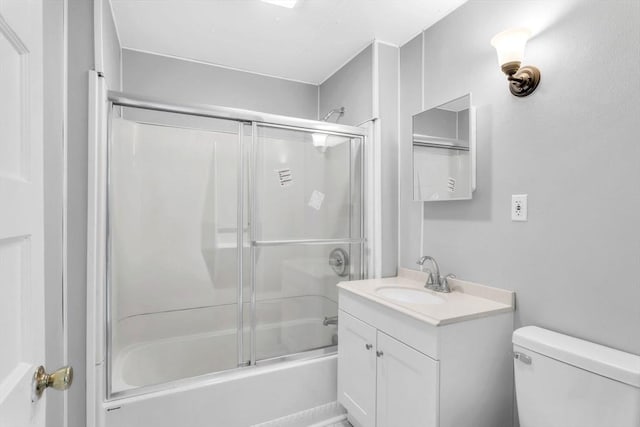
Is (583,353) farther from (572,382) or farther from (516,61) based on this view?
(516,61)

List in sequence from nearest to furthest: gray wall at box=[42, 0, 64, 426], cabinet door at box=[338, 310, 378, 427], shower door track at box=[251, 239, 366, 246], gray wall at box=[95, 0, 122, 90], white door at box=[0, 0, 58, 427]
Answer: white door at box=[0, 0, 58, 427], gray wall at box=[42, 0, 64, 426], gray wall at box=[95, 0, 122, 90], cabinet door at box=[338, 310, 378, 427], shower door track at box=[251, 239, 366, 246]

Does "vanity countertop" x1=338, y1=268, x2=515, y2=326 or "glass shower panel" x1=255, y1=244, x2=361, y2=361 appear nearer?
"vanity countertop" x1=338, y1=268, x2=515, y2=326

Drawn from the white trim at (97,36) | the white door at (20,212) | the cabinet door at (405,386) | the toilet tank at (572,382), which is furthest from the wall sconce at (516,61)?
the white trim at (97,36)

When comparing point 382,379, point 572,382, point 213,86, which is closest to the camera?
point 572,382

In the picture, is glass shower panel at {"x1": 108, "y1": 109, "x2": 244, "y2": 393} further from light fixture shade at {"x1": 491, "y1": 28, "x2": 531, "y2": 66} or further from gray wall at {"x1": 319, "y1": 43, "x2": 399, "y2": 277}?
light fixture shade at {"x1": 491, "y1": 28, "x2": 531, "y2": 66}

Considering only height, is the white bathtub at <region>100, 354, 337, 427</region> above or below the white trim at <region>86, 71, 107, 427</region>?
below

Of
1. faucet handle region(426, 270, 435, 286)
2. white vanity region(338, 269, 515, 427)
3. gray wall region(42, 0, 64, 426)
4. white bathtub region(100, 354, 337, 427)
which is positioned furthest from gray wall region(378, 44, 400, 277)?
gray wall region(42, 0, 64, 426)

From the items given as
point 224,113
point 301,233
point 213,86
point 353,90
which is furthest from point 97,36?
point 353,90

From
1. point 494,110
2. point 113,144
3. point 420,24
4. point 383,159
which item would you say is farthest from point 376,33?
point 113,144

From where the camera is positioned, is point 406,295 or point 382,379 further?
point 406,295

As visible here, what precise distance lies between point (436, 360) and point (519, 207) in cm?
78

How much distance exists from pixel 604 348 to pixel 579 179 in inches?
24.6

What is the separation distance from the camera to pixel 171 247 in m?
1.96

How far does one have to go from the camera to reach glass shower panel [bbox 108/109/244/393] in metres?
1.65
